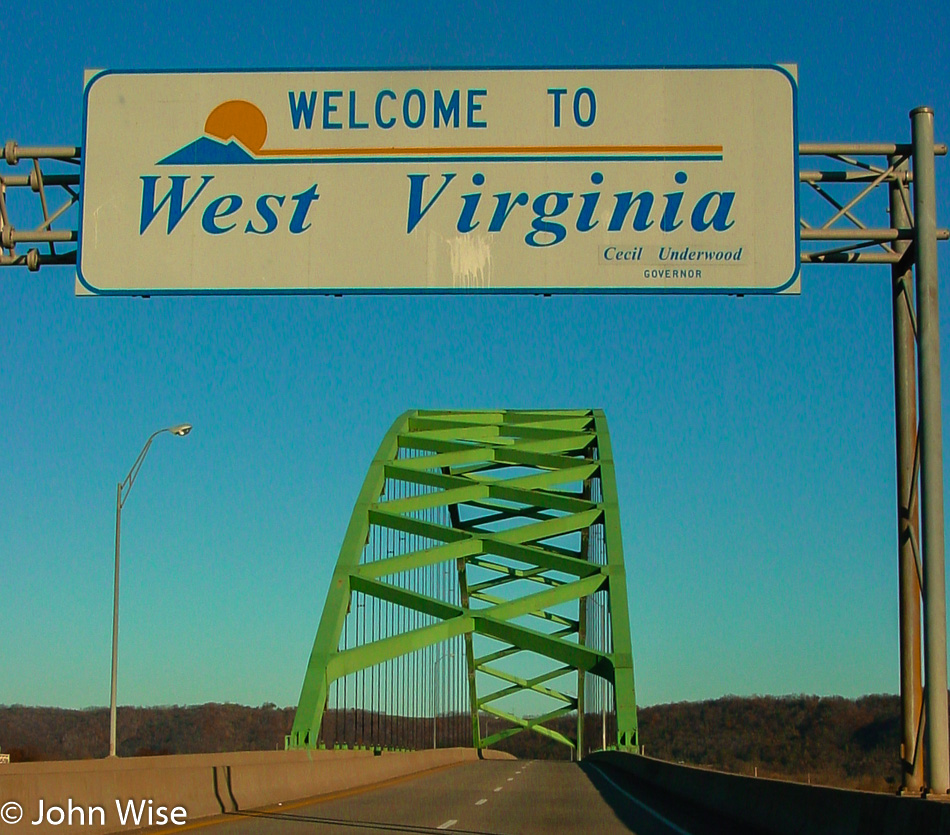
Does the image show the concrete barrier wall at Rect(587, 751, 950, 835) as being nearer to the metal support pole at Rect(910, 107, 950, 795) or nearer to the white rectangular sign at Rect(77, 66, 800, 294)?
the metal support pole at Rect(910, 107, 950, 795)

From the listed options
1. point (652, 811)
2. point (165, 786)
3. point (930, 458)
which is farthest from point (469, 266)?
point (652, 811)

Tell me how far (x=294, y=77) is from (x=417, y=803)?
40.9ft

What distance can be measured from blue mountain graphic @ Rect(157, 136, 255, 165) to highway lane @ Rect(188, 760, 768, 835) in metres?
7.52

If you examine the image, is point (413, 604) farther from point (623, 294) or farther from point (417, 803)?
point (623, 294)

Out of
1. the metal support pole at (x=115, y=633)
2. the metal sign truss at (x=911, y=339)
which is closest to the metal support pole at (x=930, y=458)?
the metal sign truss at (x=911, y=339)

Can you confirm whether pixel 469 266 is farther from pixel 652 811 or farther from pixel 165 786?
pixel 652 811

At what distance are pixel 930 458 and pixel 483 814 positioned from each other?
915 centimetres

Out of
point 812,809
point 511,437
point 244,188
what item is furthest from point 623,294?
point 511,437

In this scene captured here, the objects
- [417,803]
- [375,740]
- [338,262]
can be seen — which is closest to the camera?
[338,262]

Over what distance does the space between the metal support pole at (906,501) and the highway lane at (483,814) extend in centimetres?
308

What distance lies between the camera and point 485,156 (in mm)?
14797

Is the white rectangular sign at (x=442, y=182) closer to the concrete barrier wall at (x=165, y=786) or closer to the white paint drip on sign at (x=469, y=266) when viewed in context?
the white paint drip on sign at (x=469, y=266)

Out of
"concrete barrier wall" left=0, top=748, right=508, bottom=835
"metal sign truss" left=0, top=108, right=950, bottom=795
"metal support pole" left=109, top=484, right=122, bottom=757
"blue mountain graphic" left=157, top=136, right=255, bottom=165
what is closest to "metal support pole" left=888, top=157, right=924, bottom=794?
"metal sign truss" left=0, top=108, right=950, bottom=795

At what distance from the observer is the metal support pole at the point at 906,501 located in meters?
13.5
